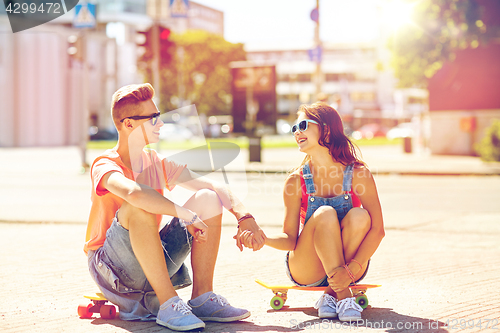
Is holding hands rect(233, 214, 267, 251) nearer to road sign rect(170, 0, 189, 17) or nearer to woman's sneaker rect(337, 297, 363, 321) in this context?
woman's sneaker rect(337, 297, 363, 321)

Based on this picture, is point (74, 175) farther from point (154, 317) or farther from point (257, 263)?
point (154, 317)

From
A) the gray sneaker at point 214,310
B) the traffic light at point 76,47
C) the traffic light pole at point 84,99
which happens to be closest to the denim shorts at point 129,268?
the gray sneaker at point 214,310

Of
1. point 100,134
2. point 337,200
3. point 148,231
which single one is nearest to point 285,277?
point 337,200

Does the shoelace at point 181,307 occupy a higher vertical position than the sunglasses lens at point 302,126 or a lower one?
lower

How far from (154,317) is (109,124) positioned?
52.1 metres

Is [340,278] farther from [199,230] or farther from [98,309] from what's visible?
[98,309]

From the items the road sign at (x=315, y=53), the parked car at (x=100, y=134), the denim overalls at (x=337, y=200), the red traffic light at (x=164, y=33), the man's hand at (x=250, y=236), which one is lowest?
the parked car at (x=100, y=134)

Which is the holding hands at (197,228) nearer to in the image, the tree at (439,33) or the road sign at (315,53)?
the road sign at (315,53)

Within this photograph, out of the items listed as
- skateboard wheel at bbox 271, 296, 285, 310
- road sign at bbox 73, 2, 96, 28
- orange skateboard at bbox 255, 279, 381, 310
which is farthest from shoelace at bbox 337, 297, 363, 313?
road sign at bbox 73, 2, 96, 28

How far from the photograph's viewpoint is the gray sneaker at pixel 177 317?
3.28 m

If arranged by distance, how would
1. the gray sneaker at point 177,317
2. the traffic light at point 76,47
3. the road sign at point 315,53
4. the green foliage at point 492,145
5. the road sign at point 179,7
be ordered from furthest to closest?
the road sign at point 315,53
the green foliage at point 492,145
the traffic light at point 76,47
the road sign at point 179,7
the gray sneaker at point 177,317

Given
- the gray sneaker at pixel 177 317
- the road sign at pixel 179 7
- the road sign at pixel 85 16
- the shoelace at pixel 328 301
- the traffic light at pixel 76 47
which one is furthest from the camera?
the traffic light at pixel 76 47

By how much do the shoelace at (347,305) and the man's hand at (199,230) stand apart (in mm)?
876

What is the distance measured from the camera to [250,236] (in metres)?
3.44
